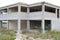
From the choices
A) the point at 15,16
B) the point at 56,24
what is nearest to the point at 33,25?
the point at 15,16

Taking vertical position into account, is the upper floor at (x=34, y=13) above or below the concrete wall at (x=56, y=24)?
above

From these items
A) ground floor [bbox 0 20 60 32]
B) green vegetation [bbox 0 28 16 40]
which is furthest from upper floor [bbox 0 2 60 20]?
green vegetation [bbox 0 28 16 40]

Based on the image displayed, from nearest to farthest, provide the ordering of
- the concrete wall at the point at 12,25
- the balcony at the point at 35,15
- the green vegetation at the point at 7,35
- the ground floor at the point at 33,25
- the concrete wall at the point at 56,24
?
the green vegetation at the point at 7,35
the balcony at the point at 35,15
the concrete wall at the point at 56,24
the ground floor at the point at 33,25
the concrete wall at the point at 12,25

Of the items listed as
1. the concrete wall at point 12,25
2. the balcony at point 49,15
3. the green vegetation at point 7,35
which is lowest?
the green vegetation at point 7,35

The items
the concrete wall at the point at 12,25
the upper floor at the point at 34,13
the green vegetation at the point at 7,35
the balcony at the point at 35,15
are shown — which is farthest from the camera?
the concrete wall at the point at 12,25

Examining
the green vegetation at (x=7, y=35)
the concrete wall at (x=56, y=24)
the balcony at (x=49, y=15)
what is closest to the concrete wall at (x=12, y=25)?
the green vegetation at (x=7, y=35)

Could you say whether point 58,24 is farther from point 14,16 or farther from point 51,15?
point 14,16

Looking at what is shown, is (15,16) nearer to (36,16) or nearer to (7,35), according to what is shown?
(36,16)

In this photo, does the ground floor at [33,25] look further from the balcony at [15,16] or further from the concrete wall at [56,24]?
the balcony at [15,16]

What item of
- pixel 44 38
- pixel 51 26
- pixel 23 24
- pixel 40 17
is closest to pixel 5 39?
pixel 44 38

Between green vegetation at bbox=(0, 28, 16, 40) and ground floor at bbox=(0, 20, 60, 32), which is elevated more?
ground floor at bbox=(0, 20, 60, 32)

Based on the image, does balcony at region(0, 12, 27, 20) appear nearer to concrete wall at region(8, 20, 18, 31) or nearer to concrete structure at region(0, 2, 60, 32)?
concrete structure at region(0, 2, 60, 32)

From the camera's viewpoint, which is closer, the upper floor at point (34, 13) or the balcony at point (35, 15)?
the upper floor at point (34, 13)

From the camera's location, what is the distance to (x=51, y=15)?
19141 millimetres
